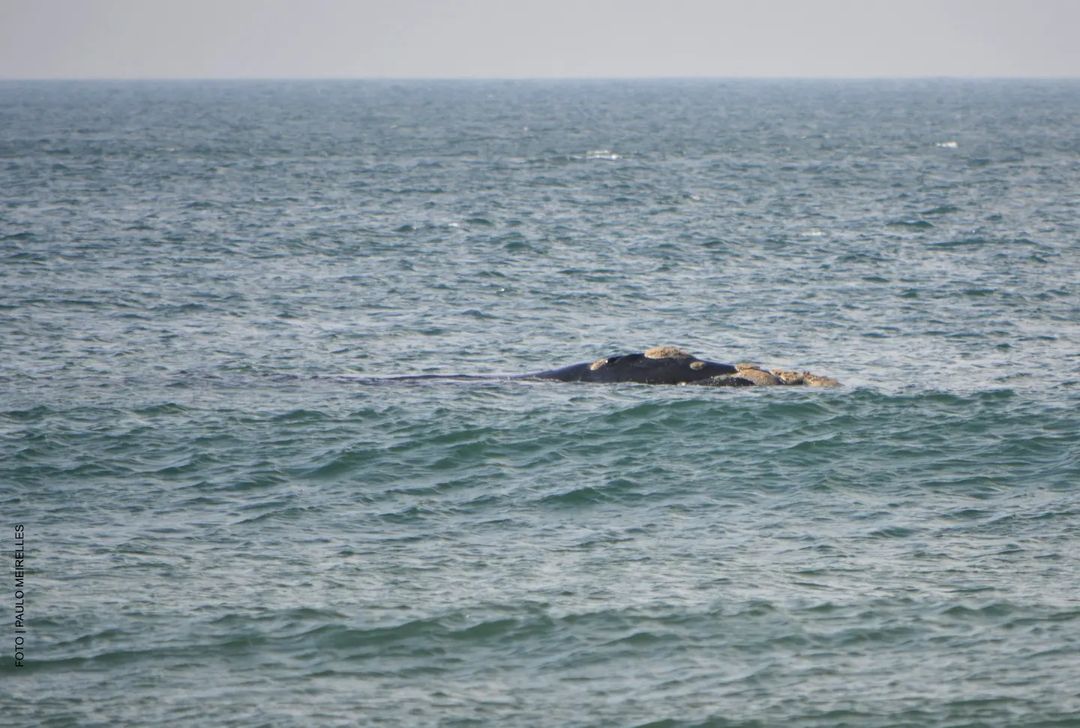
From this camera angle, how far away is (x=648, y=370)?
26734 mm

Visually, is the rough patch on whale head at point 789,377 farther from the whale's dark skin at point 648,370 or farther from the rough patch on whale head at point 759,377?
the whale's dark skin at point 648,370

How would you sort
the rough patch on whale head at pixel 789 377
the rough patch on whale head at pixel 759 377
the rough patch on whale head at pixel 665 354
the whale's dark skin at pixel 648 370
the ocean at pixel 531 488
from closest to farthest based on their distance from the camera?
1. the ocean at pixel 531 488
2. the rough patch on whale head at pixel 759 377
3. the whale's dark skin at pixel 648 370
4. the rough patch on whale head at pixel 789 377
5. the rough patch on whale head at pixel 665 354

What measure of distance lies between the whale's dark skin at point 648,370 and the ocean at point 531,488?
2.09 feet

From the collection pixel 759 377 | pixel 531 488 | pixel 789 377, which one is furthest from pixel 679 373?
pixel 531 488

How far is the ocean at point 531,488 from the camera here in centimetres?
1511

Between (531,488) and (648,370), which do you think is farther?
(648,370)

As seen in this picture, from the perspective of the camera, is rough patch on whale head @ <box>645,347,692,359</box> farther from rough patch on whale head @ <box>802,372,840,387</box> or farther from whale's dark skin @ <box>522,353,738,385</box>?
rough patch on whale head @ <box>802,372,840,387</box>

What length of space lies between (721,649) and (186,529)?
766 centimetres

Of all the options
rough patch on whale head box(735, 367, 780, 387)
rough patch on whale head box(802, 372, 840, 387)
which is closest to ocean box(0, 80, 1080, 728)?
rough patch on whale head box(802, 372, 840, 387)

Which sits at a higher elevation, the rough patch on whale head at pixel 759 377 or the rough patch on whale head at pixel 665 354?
the rough patch on whale head at pixel 665 354

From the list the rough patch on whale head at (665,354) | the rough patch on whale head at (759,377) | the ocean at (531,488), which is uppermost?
the rough patch on whale head at (665,354)

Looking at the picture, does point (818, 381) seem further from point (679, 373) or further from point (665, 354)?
point (665, 354)

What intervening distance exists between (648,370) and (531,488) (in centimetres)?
594

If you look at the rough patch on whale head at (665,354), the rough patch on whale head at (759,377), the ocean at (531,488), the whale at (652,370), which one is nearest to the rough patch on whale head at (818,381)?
the ocean at (531,488)
